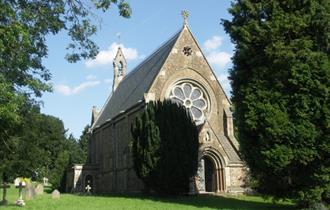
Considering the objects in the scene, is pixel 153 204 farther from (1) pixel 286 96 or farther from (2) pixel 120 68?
(2) pixel 120 68

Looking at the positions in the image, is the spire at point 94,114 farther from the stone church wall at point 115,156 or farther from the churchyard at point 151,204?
the churchyard at point 151,204

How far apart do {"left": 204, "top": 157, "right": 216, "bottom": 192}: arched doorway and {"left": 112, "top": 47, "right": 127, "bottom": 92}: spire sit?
2657cm

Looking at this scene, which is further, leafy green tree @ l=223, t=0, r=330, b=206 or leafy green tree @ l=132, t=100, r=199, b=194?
leafy green tree @ l=132, t=100, r=199, b=194

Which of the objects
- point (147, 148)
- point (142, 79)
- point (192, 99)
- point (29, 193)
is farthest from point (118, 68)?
point (147, 148)

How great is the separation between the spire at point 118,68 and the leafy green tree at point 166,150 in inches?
1189

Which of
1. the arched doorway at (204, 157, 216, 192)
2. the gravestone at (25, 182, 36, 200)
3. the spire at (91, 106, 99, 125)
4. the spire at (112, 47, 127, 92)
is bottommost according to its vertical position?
the gravestone at (25, 182, 36, 200)

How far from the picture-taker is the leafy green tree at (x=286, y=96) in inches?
779

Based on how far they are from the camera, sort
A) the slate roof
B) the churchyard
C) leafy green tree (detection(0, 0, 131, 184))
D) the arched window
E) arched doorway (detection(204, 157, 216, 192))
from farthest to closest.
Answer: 1. the arched window
2. the slate roof
3. arched doorway (detection(204, 157, 216, 192))
4. the churchyard
5. leafy green tree (detection(0, 0, 131, 184))

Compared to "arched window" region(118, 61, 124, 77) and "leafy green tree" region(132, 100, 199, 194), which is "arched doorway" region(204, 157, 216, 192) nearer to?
"leafy green tree" region(132, 100, 199, 194)

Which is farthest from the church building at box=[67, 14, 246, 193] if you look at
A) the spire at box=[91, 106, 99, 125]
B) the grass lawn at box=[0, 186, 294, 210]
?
the spire at box=[91, 106, 99, 125]

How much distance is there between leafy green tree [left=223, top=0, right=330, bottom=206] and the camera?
65.0ft

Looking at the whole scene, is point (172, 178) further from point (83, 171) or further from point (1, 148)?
point (83, 171)

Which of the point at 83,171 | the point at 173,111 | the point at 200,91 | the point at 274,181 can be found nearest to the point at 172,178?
the point at 173,111

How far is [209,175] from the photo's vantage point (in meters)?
36.3
